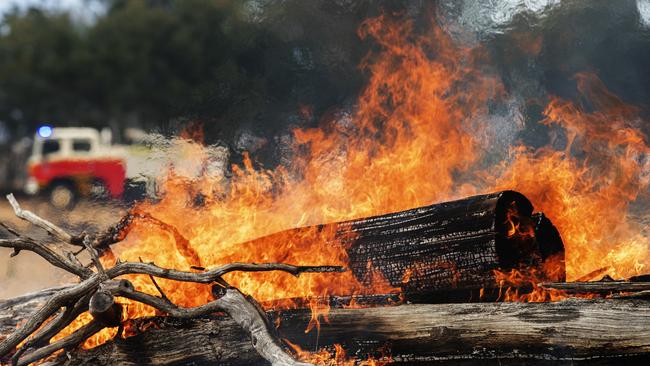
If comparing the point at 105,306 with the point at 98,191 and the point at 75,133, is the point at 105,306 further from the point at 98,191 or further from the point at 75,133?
the point at 75,133

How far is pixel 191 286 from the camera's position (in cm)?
476

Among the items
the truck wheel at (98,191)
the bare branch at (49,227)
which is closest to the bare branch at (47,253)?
the bare branch at (49,227)

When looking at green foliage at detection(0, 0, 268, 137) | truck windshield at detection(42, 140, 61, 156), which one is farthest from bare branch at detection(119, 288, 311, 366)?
truck windshield at detection(42, 140, 61, 156)

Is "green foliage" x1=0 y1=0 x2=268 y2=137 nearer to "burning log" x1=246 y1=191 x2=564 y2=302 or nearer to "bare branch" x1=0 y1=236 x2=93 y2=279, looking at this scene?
"bare branch" x1=0 y1=236 x2=93 y2=279

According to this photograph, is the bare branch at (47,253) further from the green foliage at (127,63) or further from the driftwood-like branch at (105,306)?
the green foliage at (127,63)

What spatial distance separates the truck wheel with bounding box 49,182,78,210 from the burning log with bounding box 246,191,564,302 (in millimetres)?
8362

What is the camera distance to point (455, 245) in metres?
4.34

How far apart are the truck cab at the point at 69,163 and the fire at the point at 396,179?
5.27 metres

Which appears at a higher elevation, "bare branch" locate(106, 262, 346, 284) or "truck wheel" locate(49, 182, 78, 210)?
"truck wheel" locate(49, 182, 78, 210)

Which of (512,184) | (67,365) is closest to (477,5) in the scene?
(512,184)

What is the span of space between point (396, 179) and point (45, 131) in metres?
13.1

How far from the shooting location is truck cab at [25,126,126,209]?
13.2 meters

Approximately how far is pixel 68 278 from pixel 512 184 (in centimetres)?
549

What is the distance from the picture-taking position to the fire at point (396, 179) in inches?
196
